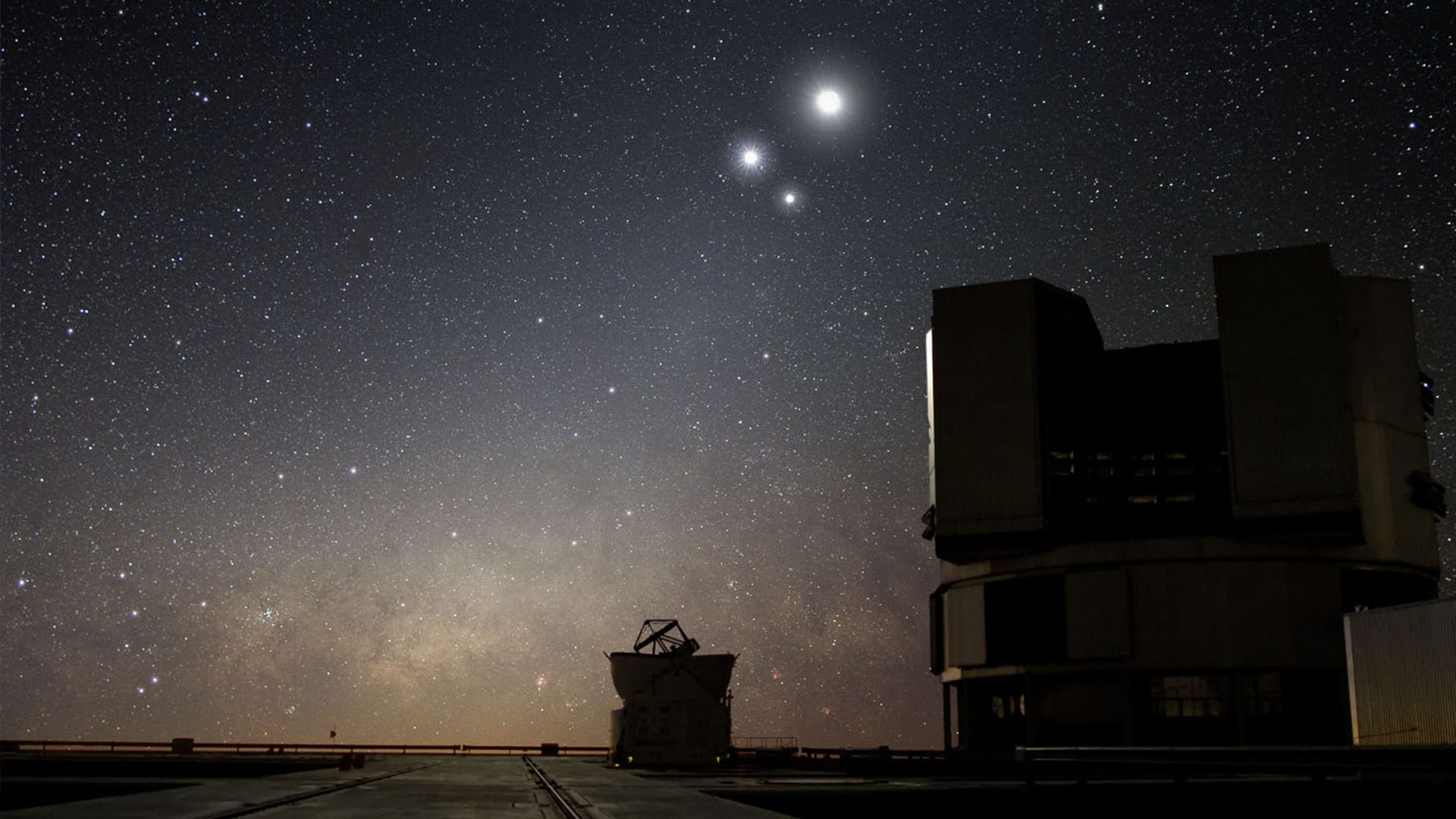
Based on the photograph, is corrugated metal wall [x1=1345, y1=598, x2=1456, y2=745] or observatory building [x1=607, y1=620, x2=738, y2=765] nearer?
corrugated metal wall [x1=1345, y1=598, x2=1456, y2=745]

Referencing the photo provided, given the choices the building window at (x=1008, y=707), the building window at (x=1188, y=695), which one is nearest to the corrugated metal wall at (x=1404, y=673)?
the building window at (x=1188, y=695)

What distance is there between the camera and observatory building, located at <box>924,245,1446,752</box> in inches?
2368

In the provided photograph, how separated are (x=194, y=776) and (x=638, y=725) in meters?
27.5

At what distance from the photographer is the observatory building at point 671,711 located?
2359 inches

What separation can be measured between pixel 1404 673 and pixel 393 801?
3489cm

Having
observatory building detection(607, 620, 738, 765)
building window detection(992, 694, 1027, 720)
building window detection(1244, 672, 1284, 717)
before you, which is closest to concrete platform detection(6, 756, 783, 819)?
observatory building detection(607, 620, 738, 765)

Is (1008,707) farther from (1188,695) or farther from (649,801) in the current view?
(649,801)

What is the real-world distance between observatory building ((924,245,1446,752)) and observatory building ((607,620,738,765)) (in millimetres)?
15461

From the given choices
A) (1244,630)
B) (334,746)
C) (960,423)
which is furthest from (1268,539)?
(334,746)

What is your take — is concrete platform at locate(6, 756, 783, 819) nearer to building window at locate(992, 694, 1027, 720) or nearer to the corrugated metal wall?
the corrugated metal wall

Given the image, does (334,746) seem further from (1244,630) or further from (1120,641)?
(1244,630)

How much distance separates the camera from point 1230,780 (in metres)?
32.8

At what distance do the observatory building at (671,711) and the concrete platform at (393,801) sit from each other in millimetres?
23762

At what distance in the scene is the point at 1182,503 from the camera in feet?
214
